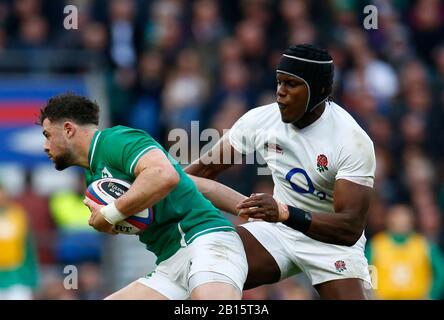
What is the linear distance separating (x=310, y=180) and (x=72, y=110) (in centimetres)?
170

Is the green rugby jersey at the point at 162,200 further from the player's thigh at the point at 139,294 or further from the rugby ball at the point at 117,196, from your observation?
the player's thigh at the point at 139,294

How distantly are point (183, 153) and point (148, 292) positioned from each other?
20.3ft

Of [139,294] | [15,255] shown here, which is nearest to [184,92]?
[15,255]

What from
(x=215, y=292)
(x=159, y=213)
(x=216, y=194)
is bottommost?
(x=215, y=292)

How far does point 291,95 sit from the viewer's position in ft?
27.5

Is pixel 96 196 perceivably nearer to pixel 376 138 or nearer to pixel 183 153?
pixel 183 153

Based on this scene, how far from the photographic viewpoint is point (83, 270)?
13.3 m

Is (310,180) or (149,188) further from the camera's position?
(310,180)

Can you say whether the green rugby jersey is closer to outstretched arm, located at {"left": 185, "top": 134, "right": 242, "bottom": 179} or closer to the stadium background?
outstretched arm, located at {"left": 185, "top": 134, "right": 242, "bottom": 179}

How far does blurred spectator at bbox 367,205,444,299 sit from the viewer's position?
12984 mm

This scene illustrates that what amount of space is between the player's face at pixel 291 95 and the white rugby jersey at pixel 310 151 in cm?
21

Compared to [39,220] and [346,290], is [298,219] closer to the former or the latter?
[346,290]

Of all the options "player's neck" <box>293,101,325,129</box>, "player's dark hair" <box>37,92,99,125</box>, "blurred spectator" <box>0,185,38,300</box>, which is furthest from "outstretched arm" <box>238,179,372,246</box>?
"blurred spectator" <box>0,185,38,300</box>

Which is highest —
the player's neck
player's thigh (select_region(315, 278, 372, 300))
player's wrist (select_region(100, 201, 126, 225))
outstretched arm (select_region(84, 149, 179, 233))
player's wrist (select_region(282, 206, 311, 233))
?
the player's neck
